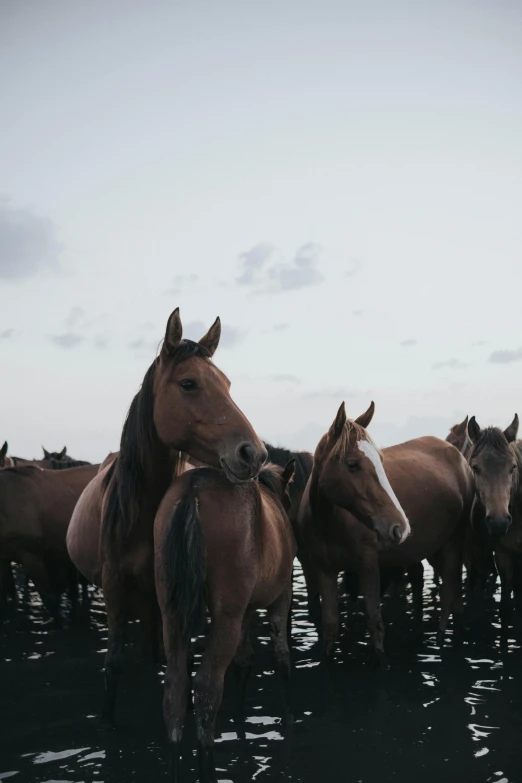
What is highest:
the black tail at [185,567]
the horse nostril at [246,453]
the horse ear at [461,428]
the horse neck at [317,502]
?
the horse ear at [461,428]

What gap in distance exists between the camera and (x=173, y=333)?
16.8 ft

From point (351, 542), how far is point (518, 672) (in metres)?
2.00

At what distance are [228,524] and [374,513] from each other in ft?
7.75

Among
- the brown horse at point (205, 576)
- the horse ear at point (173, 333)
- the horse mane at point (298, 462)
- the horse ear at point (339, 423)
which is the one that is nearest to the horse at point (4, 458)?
the horse mane at point (298, 462)

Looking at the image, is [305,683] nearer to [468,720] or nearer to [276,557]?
[468,720]

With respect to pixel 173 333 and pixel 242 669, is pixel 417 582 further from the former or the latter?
pixel 173 333

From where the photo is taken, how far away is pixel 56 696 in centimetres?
682

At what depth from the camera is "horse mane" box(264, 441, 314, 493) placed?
9.45 m

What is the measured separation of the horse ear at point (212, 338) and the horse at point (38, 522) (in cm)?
605

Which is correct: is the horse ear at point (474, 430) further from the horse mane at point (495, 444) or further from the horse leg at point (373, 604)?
the horse leg at point (373, 604)

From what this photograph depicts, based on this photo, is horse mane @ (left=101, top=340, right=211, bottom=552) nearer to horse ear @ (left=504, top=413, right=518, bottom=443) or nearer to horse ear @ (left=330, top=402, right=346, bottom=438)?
horse ear @ (left=330, top=402, right=346, bottom=438)

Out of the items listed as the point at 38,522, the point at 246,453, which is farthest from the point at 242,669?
the point at 38,522

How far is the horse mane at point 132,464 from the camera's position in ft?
17.4

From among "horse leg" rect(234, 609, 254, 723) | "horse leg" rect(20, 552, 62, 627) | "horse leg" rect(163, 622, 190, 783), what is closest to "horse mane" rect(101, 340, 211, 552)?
"horse leg" rect(163, 622, 190, 783)
